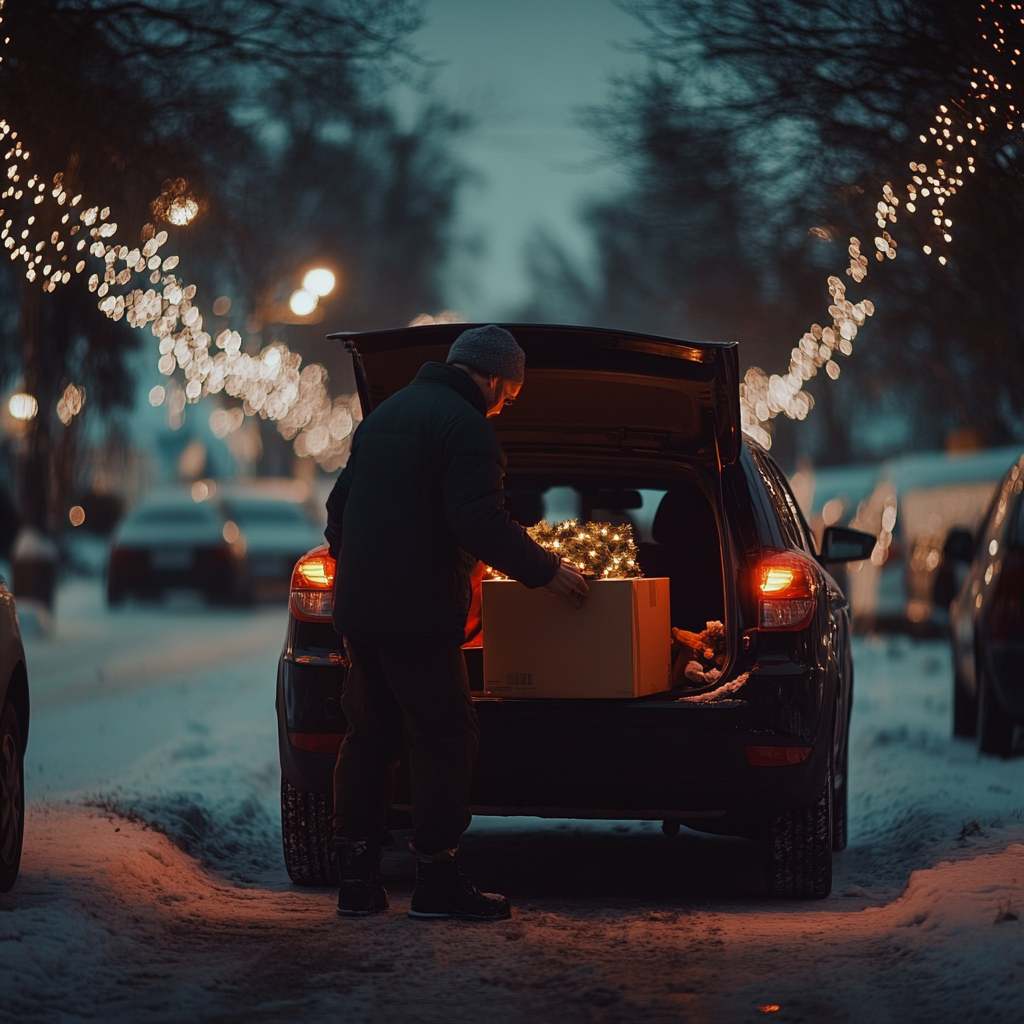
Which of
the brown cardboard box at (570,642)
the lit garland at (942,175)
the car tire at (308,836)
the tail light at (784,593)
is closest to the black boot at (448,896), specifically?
the car tire at (308,836)

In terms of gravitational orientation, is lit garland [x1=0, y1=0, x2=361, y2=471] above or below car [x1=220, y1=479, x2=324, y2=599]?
above

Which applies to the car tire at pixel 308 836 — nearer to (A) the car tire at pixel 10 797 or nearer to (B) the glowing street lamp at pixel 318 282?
(A) the car tire at pixel 10 797

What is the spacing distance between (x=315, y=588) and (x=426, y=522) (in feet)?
2.25

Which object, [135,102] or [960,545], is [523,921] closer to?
[960,545]

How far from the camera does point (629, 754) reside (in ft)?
17.5

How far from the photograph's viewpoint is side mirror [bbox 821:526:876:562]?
23.9ft

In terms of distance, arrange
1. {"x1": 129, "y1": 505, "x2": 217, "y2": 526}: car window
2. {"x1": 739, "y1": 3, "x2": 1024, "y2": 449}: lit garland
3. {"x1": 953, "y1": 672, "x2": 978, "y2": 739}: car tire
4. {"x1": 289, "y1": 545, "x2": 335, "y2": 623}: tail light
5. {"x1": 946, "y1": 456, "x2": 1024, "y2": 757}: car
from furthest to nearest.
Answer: {"x1": 129, "y1": 505, "x2": 217, "y2": 526}: car window
{"x1": 953, "y1": 672, "x2": 978, "y2": 739}: car tire
{"x1": 946, "y1": 456, "x2": 1024, "y2": 757}: car
{"x1": 739, "y1": 3, "x2": 1024, "y2": 449}: lit garland
{"x1": 289, "y1": 545, "x2": 335, "y2": 623}: tail light

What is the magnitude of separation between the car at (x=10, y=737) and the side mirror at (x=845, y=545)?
11.1ft

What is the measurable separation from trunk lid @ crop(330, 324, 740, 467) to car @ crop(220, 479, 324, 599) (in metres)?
17.2

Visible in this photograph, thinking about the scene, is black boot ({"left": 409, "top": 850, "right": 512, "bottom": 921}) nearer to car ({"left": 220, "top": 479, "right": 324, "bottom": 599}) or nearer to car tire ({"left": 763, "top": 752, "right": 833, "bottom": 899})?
car tire ({"left": 763, "top": 752, "right": 833, "bottom": 899})

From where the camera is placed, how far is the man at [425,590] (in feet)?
16.5

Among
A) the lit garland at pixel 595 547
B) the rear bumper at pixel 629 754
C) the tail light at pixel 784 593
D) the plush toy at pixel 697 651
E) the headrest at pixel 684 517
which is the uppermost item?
the headrest at pixel 684 517

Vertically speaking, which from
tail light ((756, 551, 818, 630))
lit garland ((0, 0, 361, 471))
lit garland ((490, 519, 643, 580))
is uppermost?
lit garland ((0, 0, 361, 471))

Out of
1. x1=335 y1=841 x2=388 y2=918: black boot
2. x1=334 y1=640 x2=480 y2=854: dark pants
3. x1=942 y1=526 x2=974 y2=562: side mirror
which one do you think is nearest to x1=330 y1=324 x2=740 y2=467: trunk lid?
x1=334 y1=640 x2=480 y2=854: dark pants
